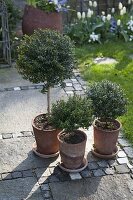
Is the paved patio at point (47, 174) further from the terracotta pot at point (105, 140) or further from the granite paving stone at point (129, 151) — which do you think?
the terracotta pot at point (105, 140)

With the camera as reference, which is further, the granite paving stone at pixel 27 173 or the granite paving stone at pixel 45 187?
the granite paving stone at pixel 27 173

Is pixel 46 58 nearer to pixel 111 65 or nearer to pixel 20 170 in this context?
pixel 20 170

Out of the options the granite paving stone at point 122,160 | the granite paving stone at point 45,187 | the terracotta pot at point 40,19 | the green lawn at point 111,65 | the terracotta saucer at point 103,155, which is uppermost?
the terracotta pot at point 40,19

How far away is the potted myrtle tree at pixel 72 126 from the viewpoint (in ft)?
13.1

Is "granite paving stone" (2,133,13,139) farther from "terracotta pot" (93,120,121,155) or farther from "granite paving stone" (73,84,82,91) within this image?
"granite paving stone" (73,84,82,91)

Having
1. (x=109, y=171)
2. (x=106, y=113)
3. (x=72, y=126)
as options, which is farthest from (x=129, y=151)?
(x=72, y=126)

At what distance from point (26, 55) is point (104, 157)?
4.30ft

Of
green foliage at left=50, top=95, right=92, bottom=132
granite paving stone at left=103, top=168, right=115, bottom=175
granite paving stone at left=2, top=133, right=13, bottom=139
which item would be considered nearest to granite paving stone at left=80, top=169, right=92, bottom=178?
granite paving stone at left=103, top=168, right=115, bottom=175

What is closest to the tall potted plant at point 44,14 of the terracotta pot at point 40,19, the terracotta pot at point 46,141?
the terracotta pot at point 40,19

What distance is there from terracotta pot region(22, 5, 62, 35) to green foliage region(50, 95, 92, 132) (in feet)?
10.2

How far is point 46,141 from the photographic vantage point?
434cm

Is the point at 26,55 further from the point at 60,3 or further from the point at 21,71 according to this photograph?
the point at 60,3

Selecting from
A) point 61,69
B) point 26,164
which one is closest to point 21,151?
point 26,164

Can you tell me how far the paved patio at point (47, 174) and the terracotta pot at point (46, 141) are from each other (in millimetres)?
93
